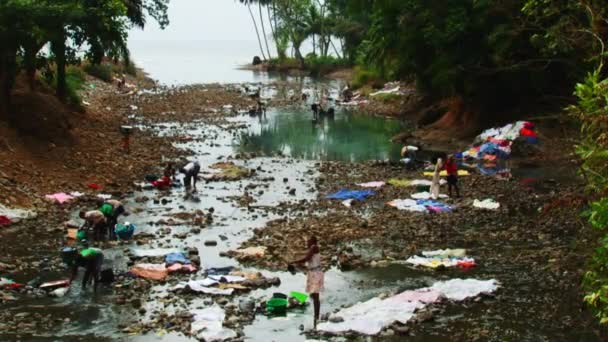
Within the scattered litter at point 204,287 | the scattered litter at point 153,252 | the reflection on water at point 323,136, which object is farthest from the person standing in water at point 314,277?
the reflection on water at point 323,136

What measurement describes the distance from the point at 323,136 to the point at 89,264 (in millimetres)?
25398

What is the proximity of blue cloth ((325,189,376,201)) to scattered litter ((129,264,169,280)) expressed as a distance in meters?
8.11

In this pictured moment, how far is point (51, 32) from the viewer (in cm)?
2317

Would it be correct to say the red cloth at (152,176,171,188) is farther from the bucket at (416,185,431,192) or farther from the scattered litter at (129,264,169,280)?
the scattered litter at (129,264,169,280)

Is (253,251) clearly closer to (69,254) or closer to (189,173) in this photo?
(69,254)

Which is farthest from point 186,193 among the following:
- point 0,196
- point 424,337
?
point 424,337

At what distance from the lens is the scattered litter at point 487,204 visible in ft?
66.2

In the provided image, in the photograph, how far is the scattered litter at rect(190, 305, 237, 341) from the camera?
11477mm

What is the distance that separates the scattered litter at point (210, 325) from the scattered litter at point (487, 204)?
384 inches

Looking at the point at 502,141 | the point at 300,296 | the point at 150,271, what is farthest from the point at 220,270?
the point at 502,141

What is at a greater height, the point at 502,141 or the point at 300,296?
the point at 502,141

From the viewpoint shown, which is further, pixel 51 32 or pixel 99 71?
pixel 99 71

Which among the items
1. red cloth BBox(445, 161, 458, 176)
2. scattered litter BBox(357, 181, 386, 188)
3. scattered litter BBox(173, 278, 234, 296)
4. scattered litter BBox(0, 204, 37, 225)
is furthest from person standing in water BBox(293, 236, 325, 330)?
scattered litter BBox(357, 181, 386, 188)

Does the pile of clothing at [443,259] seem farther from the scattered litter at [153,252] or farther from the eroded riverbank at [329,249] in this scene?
the scattered litter at [153,252]
